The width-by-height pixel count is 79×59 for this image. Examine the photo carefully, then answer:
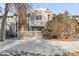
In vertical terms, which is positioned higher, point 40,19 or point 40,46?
point 40,19

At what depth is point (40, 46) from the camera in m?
5.53

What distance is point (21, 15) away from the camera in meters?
5.55

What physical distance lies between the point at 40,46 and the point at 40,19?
40cm

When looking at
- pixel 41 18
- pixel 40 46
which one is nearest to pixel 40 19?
pixel 41 18

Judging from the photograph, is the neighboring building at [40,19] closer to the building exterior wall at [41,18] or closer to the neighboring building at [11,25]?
the building exterior wall at [41,18]

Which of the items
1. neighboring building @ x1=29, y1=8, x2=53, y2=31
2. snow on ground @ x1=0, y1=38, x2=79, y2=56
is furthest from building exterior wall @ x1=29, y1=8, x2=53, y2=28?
snow on ground @ x1=0, y1=38, x2=79, y2=56

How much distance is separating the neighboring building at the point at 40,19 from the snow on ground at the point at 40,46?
7.8 inches

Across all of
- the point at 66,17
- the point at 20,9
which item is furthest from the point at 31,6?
the point at 66,17

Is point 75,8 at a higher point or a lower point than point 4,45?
higher

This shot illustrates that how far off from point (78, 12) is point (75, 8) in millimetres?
73

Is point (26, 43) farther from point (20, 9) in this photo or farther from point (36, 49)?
point (20, 9)

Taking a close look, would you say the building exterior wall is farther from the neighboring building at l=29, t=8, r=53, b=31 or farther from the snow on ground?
the snow on ground

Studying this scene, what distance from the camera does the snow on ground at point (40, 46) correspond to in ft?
18.0

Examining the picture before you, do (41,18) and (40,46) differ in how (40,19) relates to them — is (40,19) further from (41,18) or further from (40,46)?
(40,46)
